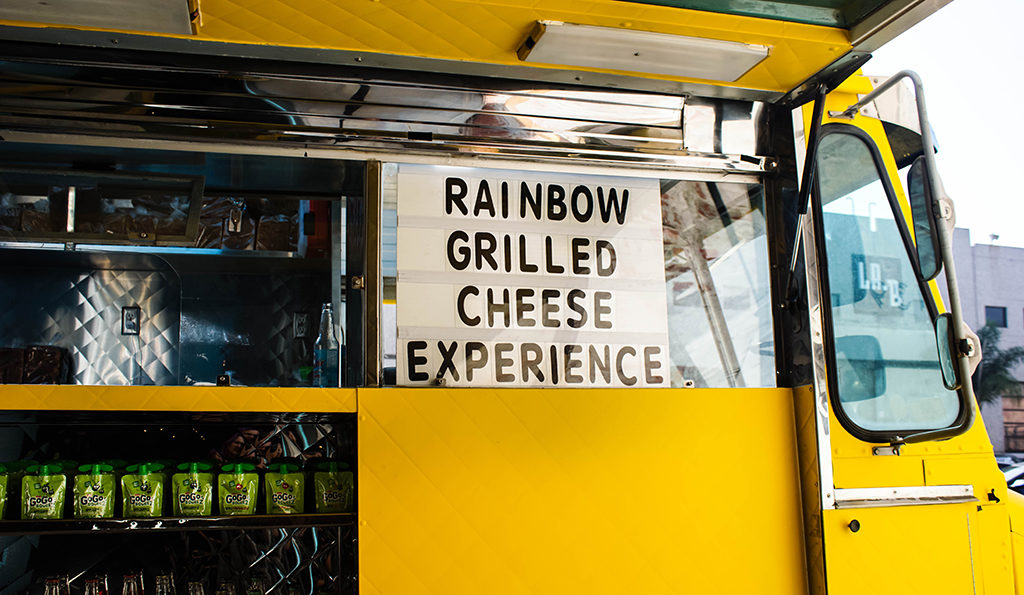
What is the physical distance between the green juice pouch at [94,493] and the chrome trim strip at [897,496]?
2503 mm

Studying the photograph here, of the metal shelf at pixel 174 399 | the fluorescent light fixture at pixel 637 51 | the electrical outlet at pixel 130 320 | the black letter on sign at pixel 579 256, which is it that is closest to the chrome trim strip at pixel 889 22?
the fluorescent light fixture at pixel 637 51

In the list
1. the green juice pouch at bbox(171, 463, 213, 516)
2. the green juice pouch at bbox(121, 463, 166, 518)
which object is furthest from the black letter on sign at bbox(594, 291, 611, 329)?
the green juice pouch at bbox(121, 463, 166, 518)

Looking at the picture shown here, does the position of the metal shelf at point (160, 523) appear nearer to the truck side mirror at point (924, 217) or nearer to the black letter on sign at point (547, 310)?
the black letter on sign at point (547, 310)

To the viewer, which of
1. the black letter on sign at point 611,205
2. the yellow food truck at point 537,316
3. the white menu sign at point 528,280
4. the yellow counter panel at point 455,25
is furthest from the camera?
the black letter on sign at point 611,205

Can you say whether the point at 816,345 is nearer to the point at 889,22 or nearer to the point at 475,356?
the point at 889,22

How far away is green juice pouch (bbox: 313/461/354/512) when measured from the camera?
2.35 metres

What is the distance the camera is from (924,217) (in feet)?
8.14

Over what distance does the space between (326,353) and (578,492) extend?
4.67ft

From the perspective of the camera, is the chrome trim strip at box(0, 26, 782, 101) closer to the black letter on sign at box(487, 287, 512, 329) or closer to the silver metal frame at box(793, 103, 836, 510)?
the silver metal frame at box(793, 103, 836, 510)

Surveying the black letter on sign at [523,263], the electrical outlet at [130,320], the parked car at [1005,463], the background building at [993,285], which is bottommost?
the parked car at [1005,463]

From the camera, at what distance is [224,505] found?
90.5 inches

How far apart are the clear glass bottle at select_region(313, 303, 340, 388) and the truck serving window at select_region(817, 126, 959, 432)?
82.1 inches

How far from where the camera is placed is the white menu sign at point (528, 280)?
245cm

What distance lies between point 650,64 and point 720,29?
0.26 m
